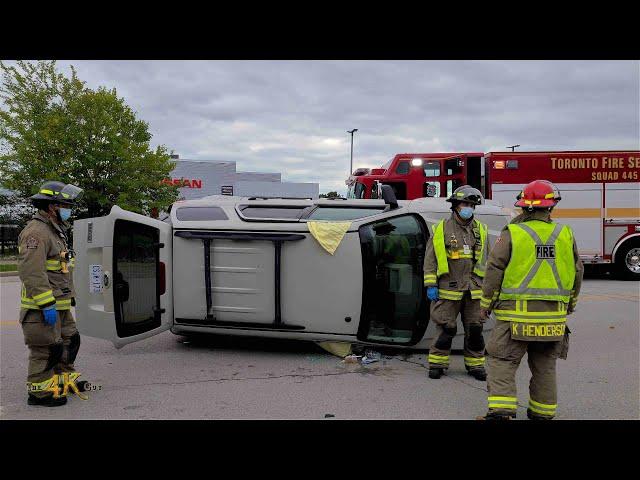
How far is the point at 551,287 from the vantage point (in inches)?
139

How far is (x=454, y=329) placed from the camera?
4.81 m

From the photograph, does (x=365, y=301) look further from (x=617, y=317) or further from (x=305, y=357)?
(x=617, y=317)

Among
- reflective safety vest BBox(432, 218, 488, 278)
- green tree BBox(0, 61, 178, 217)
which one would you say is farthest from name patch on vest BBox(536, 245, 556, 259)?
green tree BBox(0, 61, 178, 217)

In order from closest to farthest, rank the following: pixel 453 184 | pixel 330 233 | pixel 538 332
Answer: pixel 538 332 → pixel 330 233 → pixel 453 184

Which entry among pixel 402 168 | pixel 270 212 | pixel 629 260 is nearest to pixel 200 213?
pixel 270 212

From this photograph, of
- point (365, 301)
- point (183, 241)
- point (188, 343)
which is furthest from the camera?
point (188, 343)

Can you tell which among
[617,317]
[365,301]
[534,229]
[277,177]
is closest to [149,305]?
[365,301]

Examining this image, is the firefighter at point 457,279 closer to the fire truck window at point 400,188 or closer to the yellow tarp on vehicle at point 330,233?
the yellow tarp on vehicle at point 330,233

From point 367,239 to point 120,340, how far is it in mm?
2653

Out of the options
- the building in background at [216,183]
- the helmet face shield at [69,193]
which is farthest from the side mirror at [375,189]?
Answer: the building in background at [216,183]

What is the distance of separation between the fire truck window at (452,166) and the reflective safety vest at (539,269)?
9.09 metres

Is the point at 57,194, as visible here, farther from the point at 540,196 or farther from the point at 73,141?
the point at 73,141

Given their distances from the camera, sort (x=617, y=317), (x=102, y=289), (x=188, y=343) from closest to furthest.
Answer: (x=102, y=289) → (x=188, y=343) → (x=617, y=317)

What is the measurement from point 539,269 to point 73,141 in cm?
1590
